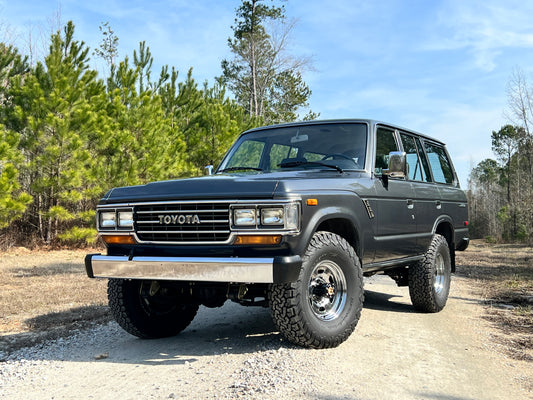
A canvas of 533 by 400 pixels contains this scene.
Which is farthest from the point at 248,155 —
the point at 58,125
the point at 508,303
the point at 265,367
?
the point at 58,125

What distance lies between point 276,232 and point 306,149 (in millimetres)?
1659

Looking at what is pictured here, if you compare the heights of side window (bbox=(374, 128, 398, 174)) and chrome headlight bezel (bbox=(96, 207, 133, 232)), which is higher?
side window (bbox=(374, 128, 398, 174))

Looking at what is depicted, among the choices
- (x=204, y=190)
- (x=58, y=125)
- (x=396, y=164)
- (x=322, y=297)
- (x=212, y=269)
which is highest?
(x=58, y=125)

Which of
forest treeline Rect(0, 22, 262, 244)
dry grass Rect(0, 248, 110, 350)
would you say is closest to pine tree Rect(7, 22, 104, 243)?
forest treeline Rect(0, 22, 262, 244)

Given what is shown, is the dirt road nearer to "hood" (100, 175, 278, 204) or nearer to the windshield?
"hood" (100, 175, 278, 204)

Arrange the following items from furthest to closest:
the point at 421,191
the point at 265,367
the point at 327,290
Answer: the point at 421,191
the point at 327,290
the point at 265,367

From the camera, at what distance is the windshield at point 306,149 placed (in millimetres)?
4855

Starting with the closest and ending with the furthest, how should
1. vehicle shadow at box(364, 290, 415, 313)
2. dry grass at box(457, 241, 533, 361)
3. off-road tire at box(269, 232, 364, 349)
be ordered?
off-road tire at box(269, 232, 364, 349)
dry grass at box(457, 241, 533, 361)
vehicle shadow at box(364, 290, 415, 313)

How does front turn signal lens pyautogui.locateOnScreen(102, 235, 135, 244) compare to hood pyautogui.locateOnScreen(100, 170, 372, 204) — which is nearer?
hood pyautogui.locateOnScreen(100, 170, 372, 204)

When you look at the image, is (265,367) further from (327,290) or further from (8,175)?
(8,175)

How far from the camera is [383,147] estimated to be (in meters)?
5.26

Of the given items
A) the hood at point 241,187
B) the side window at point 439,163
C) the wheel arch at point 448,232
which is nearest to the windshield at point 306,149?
the hood at point 241,187

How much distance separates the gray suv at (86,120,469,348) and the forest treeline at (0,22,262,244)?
409 inches

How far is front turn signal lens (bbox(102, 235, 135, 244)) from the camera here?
4.15m
